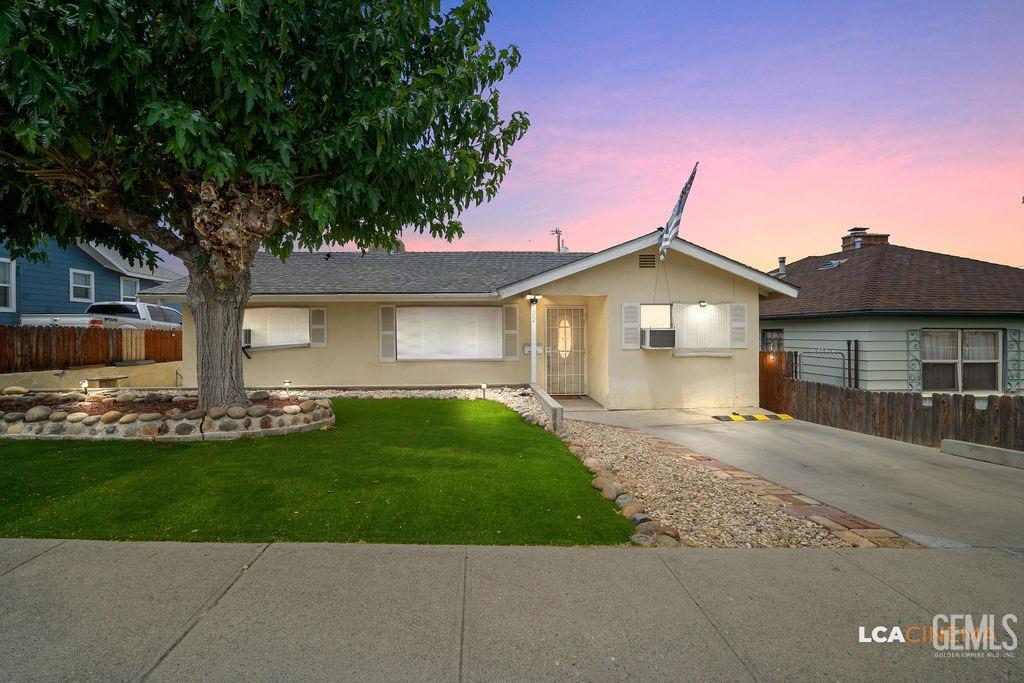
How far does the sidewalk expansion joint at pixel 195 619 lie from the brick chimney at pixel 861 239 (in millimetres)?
18892

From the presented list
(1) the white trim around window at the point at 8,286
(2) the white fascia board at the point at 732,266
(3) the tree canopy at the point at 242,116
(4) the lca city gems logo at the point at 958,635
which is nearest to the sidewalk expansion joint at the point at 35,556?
(3) the tree canopy at the point at 242,116

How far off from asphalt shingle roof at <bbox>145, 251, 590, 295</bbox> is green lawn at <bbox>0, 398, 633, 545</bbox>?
19.9 feet

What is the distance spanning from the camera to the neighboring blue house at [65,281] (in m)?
15.1

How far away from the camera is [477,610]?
2781 mm

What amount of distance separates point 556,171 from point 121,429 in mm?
12714

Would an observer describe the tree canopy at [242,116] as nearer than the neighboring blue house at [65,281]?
Yes

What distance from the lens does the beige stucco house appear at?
1095cm

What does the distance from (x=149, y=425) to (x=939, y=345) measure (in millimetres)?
16404

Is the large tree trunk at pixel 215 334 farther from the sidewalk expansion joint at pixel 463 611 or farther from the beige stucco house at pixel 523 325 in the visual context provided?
the sidewalk expansion joint at pixel 463 611

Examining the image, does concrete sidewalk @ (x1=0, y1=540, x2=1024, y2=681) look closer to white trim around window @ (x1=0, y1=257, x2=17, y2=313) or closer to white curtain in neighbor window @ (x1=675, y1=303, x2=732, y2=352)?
white curtain in neighbor window @ (x1=675, y1=303, x2=732, y2=352)

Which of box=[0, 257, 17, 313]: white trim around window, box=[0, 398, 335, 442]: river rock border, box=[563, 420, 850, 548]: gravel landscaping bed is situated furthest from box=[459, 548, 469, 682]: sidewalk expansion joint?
box=[0, 257, 17, 313]: white trim around window

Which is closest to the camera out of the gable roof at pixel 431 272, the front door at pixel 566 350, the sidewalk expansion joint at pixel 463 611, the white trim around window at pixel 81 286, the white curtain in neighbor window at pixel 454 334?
the sidewalk expansion joint at pixel 463 611

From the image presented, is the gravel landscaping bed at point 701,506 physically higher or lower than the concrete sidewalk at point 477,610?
lower

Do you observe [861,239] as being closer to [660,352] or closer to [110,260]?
[660,352]
